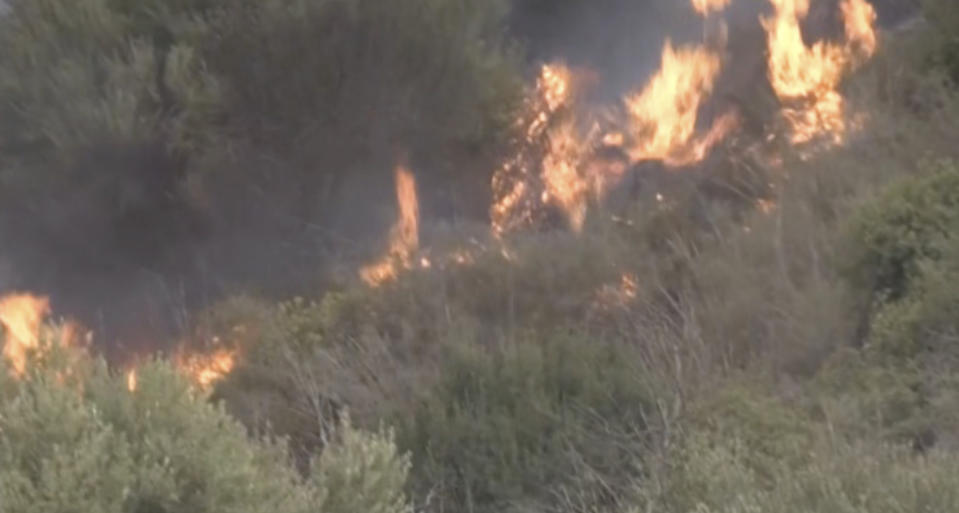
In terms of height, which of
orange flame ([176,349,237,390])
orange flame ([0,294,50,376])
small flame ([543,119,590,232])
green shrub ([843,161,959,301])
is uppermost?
small flame ([543,119,590,232])

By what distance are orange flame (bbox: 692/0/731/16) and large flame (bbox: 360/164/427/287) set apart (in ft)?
13.5

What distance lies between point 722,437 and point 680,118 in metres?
8.70

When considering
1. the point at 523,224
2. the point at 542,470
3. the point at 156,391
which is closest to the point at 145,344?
the point at 523,224

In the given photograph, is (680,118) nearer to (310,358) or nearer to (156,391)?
(310,358)

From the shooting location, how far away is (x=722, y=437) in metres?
11.2

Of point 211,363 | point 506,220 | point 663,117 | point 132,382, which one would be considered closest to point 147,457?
point 132,382

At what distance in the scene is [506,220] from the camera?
1873 cm

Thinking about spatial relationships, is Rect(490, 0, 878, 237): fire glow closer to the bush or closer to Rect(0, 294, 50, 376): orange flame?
Rect(0, 294, 50, 376): orange flame

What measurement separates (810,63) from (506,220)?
138 inches

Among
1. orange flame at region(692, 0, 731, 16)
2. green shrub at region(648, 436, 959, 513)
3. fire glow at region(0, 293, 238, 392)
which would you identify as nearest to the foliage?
green shrub at region(648, 436, 959, 513)

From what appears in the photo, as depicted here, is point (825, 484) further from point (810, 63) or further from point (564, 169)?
point (810, 63)

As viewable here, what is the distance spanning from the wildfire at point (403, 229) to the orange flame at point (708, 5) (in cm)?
413

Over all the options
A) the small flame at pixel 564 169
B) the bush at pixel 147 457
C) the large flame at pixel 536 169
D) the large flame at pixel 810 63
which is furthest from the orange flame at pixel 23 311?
the large flame at pixel 810 63

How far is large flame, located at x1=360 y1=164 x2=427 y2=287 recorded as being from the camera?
1750 centimetres
